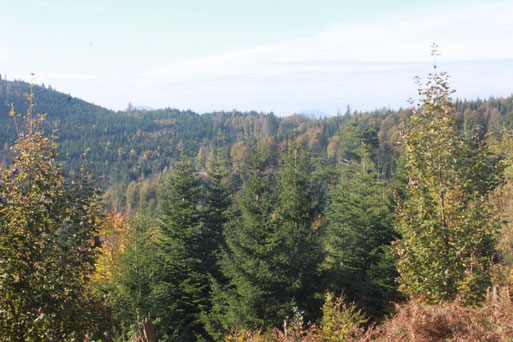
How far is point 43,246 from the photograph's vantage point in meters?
7.27

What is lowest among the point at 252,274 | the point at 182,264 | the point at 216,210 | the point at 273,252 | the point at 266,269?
the point at 182,264

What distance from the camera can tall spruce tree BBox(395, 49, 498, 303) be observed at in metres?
9.27

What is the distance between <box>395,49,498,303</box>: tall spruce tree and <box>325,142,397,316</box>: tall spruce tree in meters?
13.1

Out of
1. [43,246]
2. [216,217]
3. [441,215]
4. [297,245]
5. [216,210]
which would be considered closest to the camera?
[43,246]

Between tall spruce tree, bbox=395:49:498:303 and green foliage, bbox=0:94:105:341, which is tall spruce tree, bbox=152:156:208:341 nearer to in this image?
green foliage, bbox=0:94:105:341

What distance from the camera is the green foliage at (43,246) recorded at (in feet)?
22.8

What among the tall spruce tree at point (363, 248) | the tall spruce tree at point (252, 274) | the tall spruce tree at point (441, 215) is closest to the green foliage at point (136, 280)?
the tall spruce tree at point (252, 274)

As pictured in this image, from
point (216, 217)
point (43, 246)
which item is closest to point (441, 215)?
point (43, 246)

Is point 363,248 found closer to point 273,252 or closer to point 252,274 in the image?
point 273,252

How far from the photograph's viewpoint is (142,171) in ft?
598

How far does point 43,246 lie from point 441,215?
9327 millimetres

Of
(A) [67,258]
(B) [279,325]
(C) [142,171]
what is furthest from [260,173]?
(C) [142,171]

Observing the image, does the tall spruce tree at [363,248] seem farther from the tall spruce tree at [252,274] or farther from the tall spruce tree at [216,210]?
the tall spruce tree at [216,210]

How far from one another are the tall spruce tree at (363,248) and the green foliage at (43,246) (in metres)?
17.1
